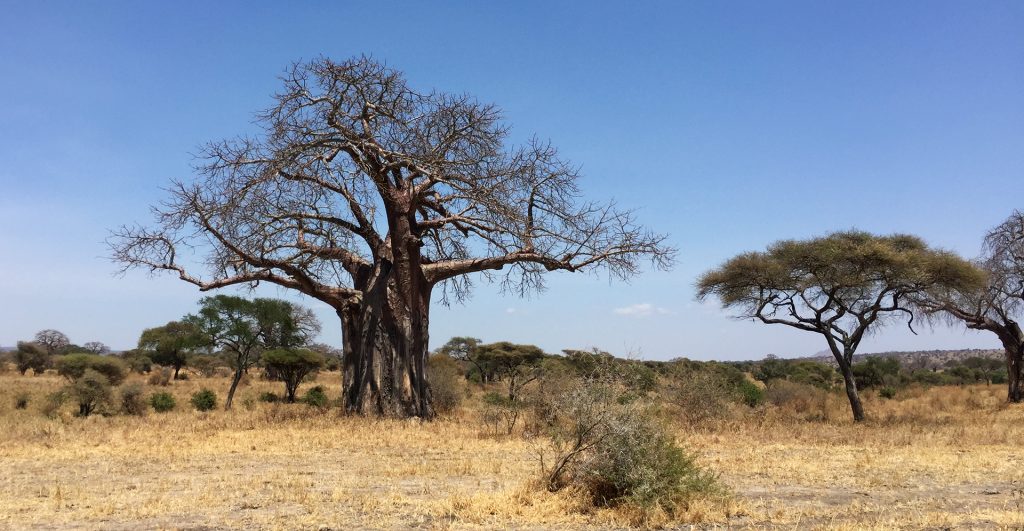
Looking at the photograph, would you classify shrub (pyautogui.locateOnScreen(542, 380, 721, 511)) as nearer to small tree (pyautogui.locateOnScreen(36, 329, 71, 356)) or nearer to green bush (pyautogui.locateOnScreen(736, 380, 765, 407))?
green bush (pyautogui.locateOnScreen(736, 380, 765, 407))

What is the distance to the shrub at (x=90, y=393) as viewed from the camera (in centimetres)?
1652

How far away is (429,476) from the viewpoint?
7672mm

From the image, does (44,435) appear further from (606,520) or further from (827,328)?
(827,328)

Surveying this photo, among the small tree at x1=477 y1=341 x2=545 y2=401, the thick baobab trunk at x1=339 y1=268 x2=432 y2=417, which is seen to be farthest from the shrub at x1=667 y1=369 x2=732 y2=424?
the small tree at x1=477 y1=341 x2=545 y2=401

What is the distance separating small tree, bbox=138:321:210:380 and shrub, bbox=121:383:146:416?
3.46m

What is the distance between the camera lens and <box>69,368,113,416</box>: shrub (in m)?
16.5

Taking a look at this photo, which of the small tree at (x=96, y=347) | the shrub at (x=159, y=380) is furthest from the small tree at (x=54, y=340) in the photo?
the shrub at (x=159, y=380)

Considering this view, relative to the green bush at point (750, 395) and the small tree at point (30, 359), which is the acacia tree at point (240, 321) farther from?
the small tree at point (30, 359)

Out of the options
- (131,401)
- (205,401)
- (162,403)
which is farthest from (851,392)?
(162,403)

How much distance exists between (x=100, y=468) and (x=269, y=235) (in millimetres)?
5229

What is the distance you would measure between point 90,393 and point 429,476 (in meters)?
12.7

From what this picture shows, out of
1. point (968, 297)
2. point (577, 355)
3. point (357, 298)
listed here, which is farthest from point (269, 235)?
point (968, 297)

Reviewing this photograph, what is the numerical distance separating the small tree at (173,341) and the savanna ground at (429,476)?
7.11 m

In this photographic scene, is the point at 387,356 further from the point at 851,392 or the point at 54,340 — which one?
the point at 54,340
